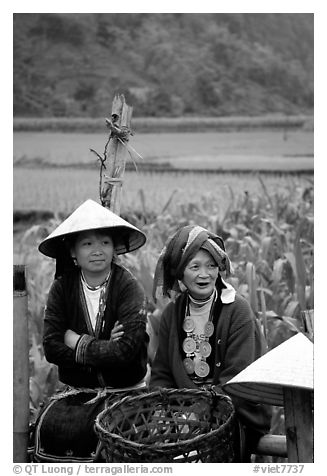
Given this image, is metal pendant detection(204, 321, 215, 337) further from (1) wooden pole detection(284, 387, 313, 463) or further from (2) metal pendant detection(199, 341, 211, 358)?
(1) wooden pole detection(284, 387, 313, 463)

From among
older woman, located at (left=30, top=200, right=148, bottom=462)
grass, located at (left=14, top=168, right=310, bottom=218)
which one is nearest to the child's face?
older woman, located at (left=30, top=200, right=148, bottom=462)

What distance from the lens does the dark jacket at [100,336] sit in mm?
2566

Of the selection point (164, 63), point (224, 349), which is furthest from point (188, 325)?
point (164, 63)

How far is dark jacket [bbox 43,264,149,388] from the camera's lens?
2.57 metres

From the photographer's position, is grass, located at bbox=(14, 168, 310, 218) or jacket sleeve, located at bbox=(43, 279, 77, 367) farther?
grass, located at bbox=(14, 168, 310, 218)

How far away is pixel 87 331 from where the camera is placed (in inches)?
105

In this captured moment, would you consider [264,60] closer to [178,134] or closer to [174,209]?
[178,134]

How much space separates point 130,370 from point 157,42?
12.8 feet

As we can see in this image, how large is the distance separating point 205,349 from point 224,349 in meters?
0.07

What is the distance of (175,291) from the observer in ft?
9.04

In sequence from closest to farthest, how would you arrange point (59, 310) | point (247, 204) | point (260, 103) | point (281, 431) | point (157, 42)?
point (59, 310), point (281, 431), point (247, 204), point (157, 42), point (260, 103)

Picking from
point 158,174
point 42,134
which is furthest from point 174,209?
point 42,134

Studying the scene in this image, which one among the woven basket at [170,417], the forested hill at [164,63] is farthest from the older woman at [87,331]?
the forested hill at [164,63]

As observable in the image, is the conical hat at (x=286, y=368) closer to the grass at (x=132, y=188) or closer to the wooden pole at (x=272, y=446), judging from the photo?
the wooden pole at (x=272, y=446)
